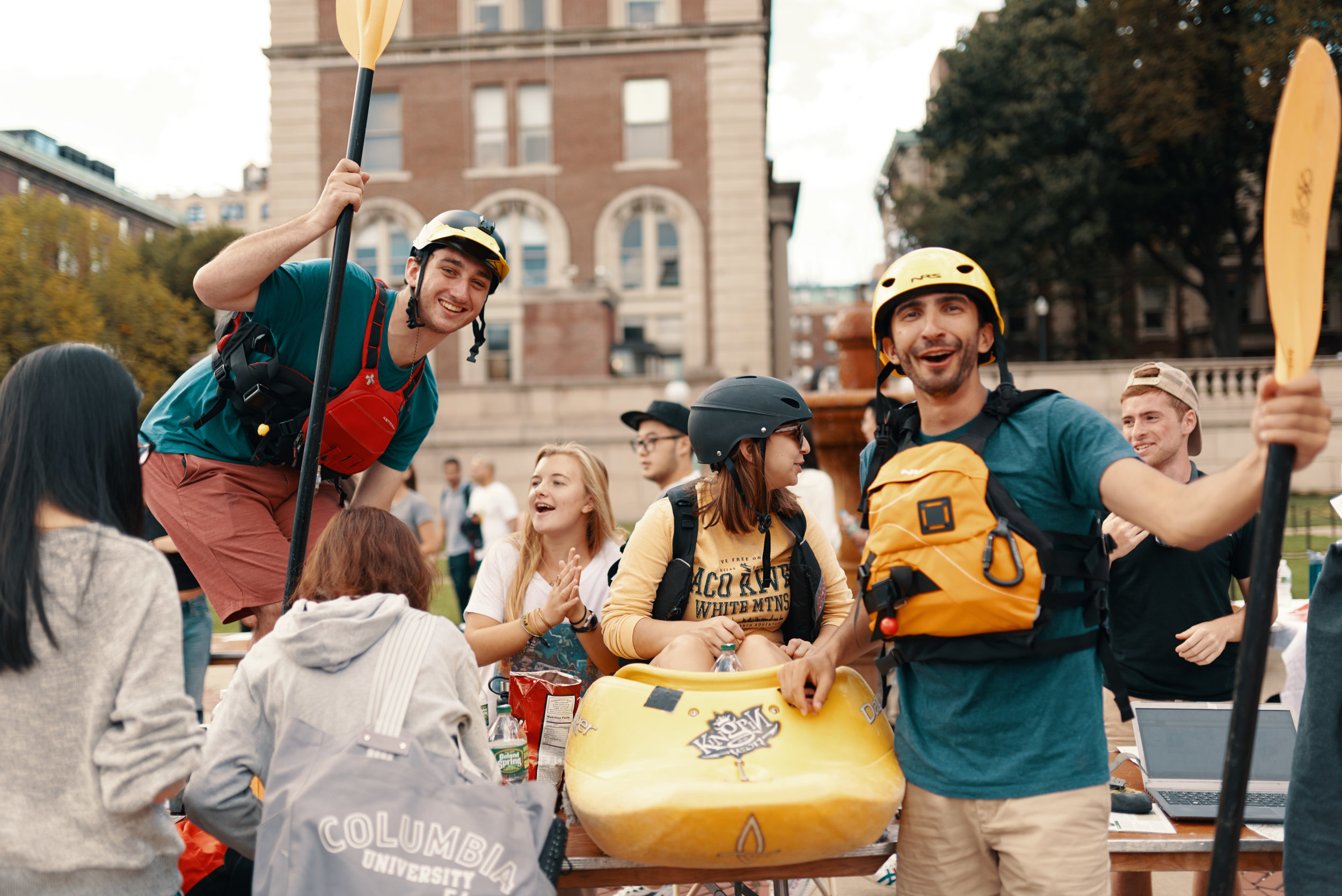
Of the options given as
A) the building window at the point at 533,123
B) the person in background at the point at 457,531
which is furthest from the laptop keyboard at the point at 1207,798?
the building window at the point at 533,123

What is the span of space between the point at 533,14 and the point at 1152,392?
105 ft

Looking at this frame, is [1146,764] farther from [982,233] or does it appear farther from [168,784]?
[982,233]

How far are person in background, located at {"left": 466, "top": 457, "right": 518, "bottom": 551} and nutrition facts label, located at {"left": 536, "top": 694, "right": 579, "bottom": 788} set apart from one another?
831 centimetres

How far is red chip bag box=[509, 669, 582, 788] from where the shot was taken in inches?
125

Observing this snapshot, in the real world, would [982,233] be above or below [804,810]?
above

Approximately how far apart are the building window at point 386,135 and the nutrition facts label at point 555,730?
102ft

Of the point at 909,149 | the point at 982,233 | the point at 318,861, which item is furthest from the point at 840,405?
the point at 909,149

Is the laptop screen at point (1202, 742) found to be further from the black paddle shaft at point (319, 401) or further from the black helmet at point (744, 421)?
the black paddle shaft at point (319, 401)

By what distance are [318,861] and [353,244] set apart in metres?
31.1

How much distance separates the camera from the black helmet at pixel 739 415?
3.37 metres

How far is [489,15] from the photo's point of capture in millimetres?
31781

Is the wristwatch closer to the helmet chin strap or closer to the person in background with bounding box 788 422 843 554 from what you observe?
the helmet chin strap

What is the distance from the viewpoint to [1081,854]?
95.8 inches

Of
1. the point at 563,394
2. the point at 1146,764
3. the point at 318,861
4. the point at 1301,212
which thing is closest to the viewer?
the point at 1301,212
